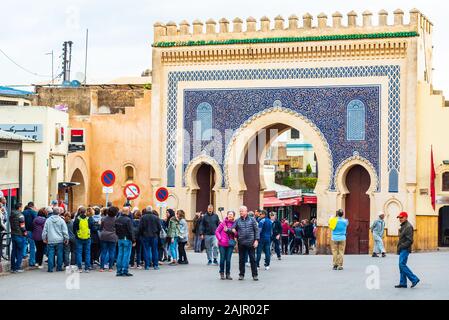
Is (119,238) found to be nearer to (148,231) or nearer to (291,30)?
(148,231)

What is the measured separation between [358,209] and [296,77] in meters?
4.74

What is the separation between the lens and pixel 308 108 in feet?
108

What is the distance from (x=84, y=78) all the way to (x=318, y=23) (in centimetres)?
1606

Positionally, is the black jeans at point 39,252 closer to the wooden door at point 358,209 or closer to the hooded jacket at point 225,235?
the hooded jacket at point 225,235

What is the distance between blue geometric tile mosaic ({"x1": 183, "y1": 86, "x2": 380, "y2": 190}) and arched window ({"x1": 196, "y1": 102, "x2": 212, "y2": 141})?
0.15m

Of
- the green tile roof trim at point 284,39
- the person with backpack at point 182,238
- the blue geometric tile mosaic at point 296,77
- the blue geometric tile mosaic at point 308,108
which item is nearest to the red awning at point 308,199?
the blue geometric tile mosaic at point 308,108

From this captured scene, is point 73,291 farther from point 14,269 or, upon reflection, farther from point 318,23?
point 318,23

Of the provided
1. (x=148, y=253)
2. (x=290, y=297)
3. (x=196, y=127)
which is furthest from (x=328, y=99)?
(x=290, y=297)

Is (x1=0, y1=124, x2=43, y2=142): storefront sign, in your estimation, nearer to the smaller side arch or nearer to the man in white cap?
the smaller side arch

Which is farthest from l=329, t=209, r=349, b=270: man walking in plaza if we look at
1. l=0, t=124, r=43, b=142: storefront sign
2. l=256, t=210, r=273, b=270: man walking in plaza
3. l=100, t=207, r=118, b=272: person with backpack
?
l=0, t=124, r=43, b=142: storefront sign

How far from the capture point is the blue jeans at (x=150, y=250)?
2114 centimetres

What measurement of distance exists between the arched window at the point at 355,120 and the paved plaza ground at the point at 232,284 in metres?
10.4

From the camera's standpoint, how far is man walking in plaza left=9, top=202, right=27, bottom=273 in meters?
19.4

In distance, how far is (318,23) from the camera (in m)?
33.2
